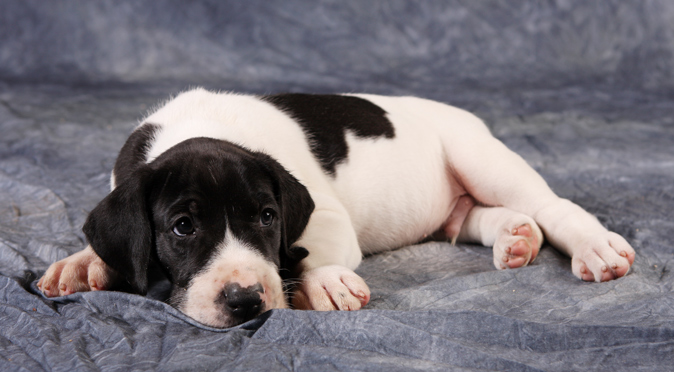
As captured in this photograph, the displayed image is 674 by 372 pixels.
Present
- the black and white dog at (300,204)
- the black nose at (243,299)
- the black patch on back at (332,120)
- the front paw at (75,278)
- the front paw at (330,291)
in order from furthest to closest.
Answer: the black patch on back at (332,120) < the front paw at (75,278) < the front paw at (330,291) < the black and white dog at (300,204) < the black nose at (243,299)

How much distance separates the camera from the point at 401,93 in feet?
30.8

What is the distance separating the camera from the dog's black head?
3232 mm

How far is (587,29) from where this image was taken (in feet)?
32.7

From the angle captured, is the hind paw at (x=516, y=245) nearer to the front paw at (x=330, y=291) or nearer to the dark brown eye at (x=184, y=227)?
the front paw at (x=330, y=291)

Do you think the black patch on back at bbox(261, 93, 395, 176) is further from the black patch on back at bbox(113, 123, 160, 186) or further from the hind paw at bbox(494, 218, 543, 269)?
the hind paw at bbox(494, 218, 543, 269)

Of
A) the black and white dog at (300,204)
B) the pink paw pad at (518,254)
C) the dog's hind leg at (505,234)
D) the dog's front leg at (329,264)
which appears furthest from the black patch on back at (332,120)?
the pink paw pad at (518,254)

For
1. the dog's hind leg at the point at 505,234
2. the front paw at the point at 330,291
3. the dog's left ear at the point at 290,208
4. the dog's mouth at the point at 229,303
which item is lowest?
the dog's hind leg at the point at 505,234

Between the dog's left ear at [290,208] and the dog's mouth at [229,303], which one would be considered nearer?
the dog's mouth at [229,303]

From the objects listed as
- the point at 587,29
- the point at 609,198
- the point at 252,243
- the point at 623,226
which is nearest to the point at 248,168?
the point at 252,243

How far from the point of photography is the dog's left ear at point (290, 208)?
12.0 feet

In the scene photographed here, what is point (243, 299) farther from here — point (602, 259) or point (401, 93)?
point (401, 93)

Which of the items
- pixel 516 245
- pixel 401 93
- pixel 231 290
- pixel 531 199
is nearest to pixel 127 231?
pixel 231 290

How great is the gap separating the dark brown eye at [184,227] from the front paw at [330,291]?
0.67m

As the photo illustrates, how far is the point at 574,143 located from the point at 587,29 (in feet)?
9.43
